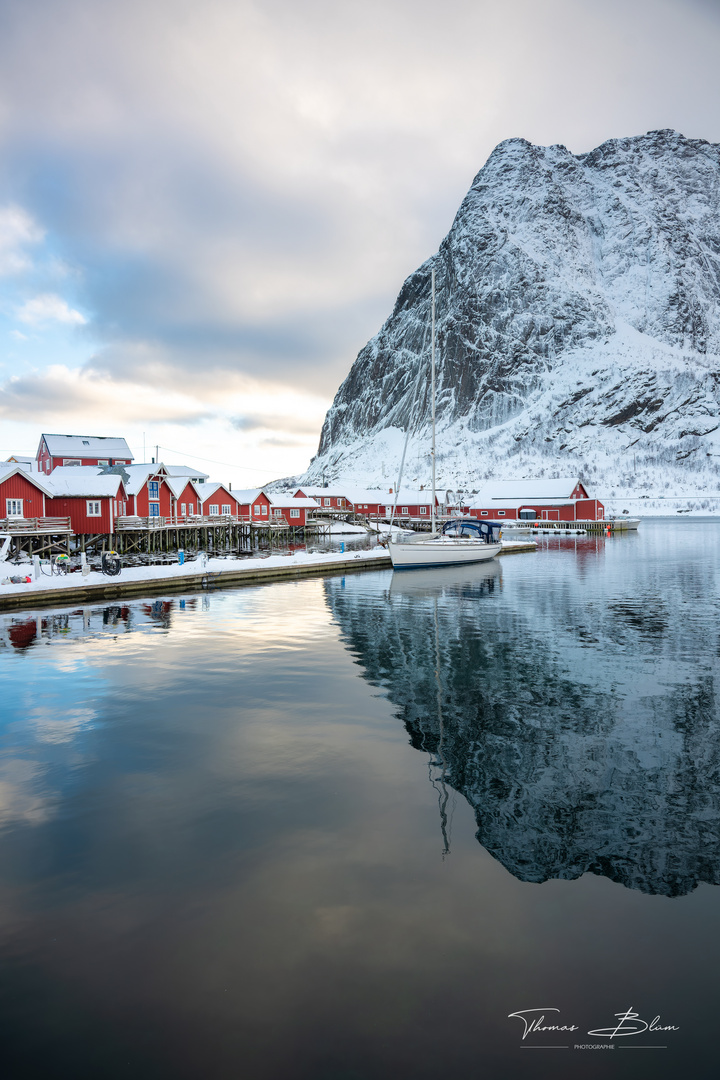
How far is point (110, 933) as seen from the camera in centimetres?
734

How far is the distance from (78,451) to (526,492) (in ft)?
269

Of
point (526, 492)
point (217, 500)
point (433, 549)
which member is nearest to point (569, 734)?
point (433, 549)

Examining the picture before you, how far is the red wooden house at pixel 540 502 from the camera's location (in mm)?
120250

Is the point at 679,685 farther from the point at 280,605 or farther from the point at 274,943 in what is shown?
the point at 280,605

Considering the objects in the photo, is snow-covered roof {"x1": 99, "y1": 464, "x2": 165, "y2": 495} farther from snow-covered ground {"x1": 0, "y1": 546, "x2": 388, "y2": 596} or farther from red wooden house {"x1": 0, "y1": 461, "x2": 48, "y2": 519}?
snow-covered ground {"x1": 0, "y1": 546, "x2": 388, "y2": 596}

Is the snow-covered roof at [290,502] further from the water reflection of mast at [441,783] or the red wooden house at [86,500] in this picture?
the water reflection of mast at [441,783]

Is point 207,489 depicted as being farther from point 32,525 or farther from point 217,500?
point 32,525

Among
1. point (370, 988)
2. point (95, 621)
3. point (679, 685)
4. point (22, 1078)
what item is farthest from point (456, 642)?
point (22, 1078)

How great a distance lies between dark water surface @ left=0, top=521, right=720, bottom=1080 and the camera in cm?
607

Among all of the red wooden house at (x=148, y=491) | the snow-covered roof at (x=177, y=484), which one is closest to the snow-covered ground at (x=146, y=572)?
the red wooden house at (x=148, y=491)

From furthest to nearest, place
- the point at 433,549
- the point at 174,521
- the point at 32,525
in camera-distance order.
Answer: the point at 174,521, the point at 433,549, the point at 32,525

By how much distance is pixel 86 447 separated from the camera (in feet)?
304

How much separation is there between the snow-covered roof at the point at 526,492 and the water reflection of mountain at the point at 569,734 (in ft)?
321

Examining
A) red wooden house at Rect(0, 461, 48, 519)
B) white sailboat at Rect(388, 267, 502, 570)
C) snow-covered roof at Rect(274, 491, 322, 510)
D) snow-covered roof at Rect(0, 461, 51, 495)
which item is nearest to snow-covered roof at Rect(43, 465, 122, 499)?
snow-covered roof at Rect(0, 461, 51, 495)
